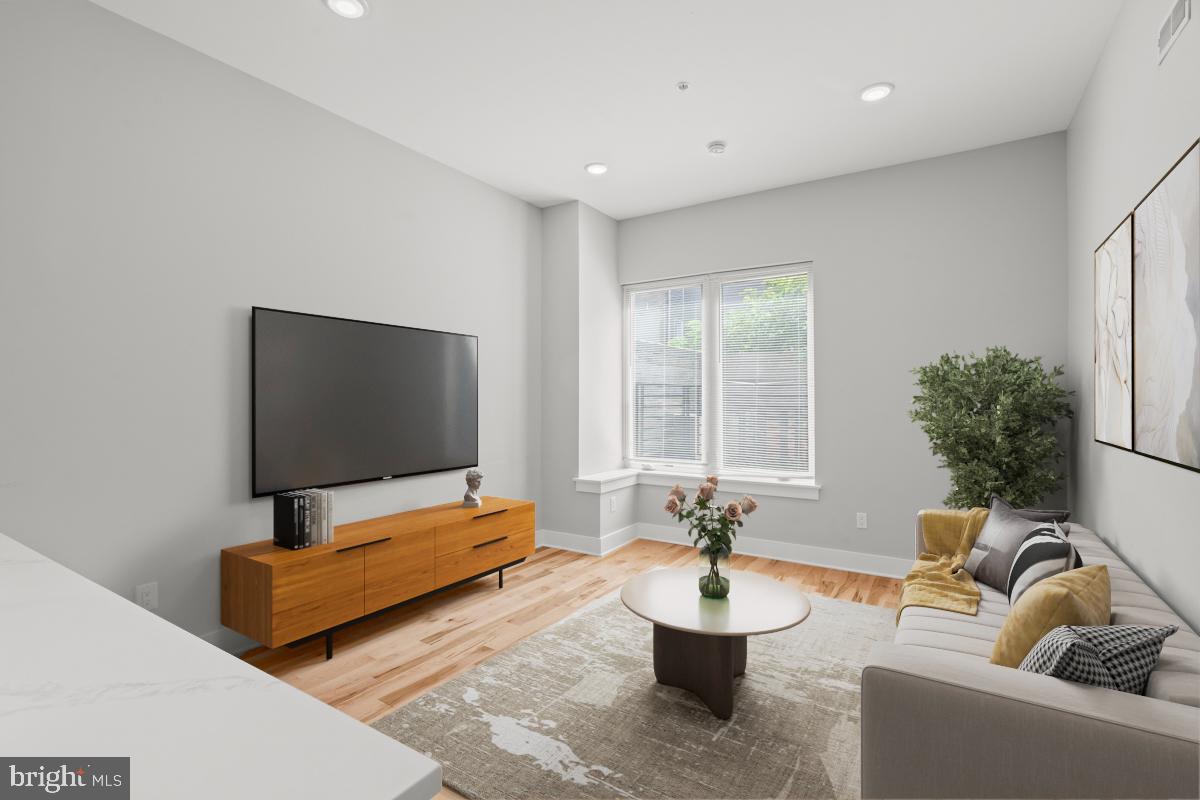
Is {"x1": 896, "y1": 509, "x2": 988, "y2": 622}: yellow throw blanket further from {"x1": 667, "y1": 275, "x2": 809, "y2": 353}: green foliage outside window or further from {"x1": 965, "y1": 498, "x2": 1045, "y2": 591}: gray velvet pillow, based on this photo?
{"x1": 667, "y1": 275, "x2": 809, "y2": 353}: green foliage outside window

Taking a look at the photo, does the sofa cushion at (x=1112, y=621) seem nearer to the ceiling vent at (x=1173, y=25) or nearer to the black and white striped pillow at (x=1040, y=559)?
the black and white striped pillow at (x=1040, y=559)

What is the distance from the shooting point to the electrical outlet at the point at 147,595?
2.55 metres

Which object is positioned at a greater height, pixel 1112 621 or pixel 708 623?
pixel 1112 621

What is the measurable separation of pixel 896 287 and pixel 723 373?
1426mm

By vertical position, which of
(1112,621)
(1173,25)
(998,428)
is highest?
(1173,25)

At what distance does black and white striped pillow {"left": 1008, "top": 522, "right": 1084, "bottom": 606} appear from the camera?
6.90ft

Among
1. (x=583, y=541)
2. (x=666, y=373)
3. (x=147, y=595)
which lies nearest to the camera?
(x=147, y=595)

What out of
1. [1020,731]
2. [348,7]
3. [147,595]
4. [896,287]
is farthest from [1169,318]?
[147,595]

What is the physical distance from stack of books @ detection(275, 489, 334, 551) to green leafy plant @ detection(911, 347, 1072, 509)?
10.7ft

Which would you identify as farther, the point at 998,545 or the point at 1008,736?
the point at 998,545

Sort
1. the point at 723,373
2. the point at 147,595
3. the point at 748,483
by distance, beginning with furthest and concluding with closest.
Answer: the point at 723,373, the point at 748,483, the point at 147,595

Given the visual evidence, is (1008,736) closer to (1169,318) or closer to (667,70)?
(1169,318)

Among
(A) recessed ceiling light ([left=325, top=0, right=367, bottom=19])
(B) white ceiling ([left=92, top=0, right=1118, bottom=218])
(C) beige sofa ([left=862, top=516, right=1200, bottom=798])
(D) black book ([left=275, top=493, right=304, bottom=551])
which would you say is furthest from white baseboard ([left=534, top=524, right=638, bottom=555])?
(A) recessed ceiling light ([left=325, top=0, right=367, bottom=19])

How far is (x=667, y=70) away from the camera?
115 inches
